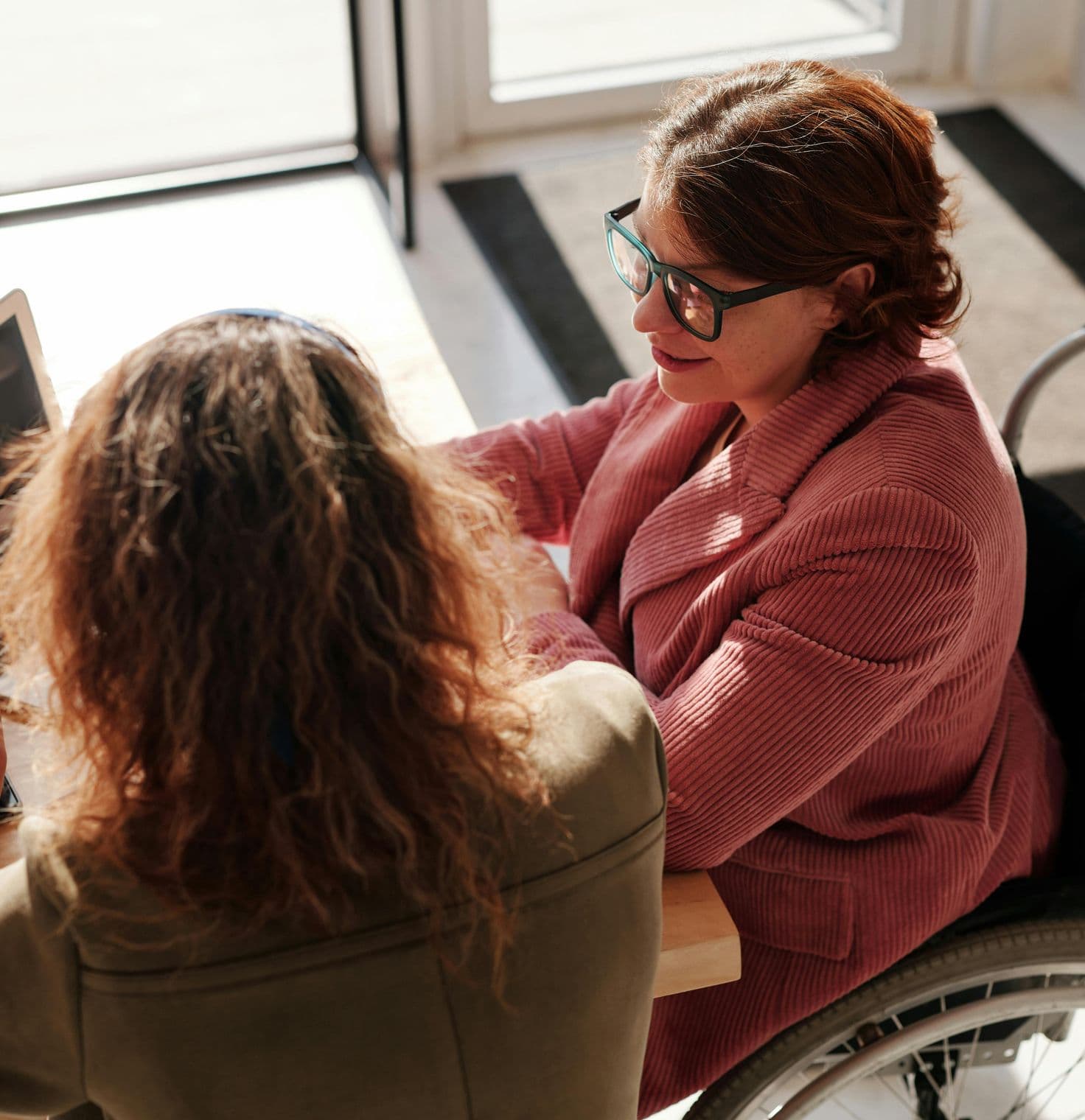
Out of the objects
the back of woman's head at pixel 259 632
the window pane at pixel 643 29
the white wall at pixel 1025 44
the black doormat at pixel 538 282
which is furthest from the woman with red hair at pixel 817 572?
the white wall at pixel 1025 44

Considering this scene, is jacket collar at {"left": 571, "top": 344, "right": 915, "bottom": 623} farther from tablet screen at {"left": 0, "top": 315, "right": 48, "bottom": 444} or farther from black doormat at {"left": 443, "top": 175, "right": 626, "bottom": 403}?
black doormat at {"left": 443, "top": 175, "right": 626, "bottom": 403}

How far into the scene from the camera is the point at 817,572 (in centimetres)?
121

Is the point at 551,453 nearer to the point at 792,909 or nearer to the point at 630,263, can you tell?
the point at 630,263

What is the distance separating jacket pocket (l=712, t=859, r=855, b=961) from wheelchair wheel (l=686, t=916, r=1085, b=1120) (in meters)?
0.06

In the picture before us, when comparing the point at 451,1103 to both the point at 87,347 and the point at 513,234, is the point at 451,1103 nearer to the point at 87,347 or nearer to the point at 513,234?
the point at 87,347

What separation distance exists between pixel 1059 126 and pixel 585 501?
2.95 metres

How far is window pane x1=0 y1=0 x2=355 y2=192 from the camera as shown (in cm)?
374

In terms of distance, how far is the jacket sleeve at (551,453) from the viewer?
169cm

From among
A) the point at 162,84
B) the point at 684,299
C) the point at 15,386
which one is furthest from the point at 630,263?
the point at 162,84

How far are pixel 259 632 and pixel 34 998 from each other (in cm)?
27

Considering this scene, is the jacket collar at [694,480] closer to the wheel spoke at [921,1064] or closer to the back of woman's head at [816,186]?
the back of woman's head at [816,186]

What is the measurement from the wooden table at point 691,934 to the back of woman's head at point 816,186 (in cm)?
53

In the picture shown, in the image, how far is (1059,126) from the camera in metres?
3.97

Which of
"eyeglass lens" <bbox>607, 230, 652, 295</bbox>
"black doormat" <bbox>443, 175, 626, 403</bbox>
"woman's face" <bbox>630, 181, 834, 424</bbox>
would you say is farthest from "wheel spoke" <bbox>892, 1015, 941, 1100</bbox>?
"black doormat" <bbox>443, 175, 626, 403</bbox>
